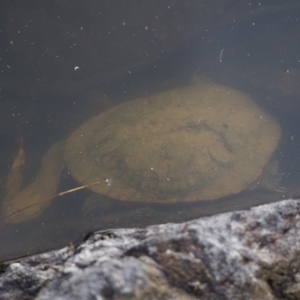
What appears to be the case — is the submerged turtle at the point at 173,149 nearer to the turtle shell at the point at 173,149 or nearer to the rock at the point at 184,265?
the turtle shell at the point at 173,149

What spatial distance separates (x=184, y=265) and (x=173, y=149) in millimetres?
1939

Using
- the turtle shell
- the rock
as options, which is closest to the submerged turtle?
the turtle shell

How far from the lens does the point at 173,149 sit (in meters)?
2.78

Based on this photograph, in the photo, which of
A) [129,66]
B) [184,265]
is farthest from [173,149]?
[184,265]

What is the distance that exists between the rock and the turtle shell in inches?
64.8

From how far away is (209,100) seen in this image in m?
3.23

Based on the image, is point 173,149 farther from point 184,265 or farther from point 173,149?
point 184,265

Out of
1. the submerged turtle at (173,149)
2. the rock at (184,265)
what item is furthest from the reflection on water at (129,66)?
the rock at (184,265)

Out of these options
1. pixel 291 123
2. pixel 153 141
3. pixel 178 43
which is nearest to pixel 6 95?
pixel 153 141

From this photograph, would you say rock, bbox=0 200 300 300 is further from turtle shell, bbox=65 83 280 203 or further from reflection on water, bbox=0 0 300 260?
reflection on water, bbox=0 0 300 260

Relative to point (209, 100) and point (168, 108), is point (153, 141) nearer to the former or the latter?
point (168, 108)

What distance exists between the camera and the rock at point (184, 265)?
32.3 inches

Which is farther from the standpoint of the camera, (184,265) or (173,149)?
(173,149)

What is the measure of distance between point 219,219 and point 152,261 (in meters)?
0.27
